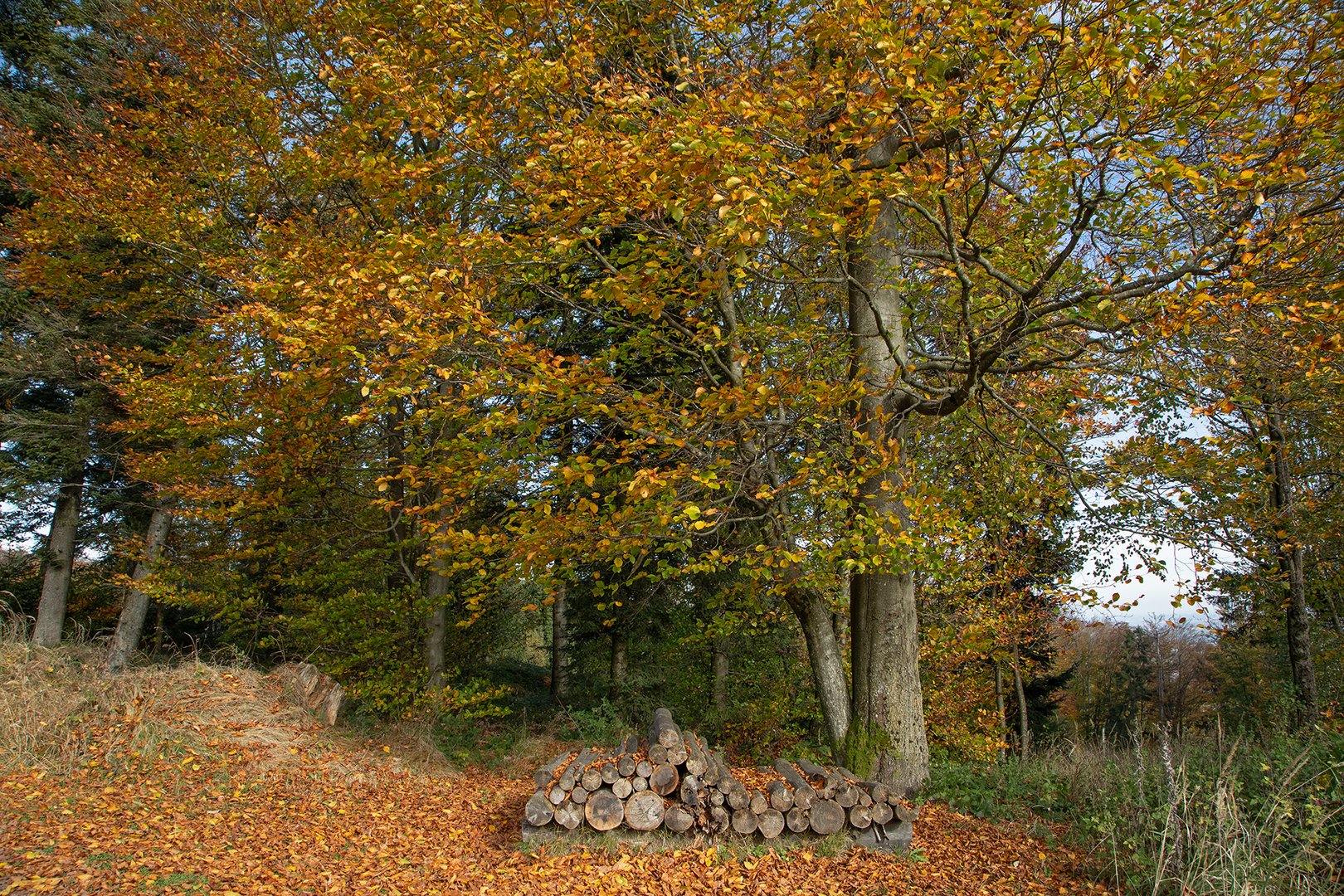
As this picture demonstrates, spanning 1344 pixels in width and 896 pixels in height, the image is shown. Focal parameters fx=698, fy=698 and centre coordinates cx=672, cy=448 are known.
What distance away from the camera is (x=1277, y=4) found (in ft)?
15.6

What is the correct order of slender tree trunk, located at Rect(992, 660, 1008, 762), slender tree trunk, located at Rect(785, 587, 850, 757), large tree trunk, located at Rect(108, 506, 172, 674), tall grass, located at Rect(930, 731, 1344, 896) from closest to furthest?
tall grass, located at Rect(930, 731, 1344, 896)
slender tree trunk, located at Rect(785, 587, 850, 757)
large tree trunk, located at Rect(108, 506, 172, 674)
slender tree trunk, located at Rect(992, 660, 1008, 762)

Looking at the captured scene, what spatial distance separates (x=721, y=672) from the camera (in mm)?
13930

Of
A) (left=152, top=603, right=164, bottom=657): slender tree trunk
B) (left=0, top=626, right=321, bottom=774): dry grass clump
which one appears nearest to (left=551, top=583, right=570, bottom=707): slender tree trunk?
(left=0, top=626, right=321, bottom=774): dry grass clump

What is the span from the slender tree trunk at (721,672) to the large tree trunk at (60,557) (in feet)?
38.4

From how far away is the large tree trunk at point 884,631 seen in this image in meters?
6.49

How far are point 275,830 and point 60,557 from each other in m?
10.5

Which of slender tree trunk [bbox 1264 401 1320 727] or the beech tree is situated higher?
the beech tree

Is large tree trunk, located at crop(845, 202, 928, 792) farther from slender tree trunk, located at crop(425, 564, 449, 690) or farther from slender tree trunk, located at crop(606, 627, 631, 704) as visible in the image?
slender tree trunk, located at crop(425, 564, 449, 690)

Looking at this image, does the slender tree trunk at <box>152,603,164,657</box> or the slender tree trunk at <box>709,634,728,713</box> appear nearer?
the slender tree trunk at <box>152,603,164,657</box>

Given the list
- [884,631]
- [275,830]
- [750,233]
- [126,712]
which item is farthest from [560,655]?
[750,233]

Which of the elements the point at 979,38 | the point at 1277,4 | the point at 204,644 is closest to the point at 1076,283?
the point at 1277,4

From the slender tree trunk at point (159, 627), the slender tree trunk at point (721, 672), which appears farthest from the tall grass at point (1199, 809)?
the slender tree trunk at point (159, 627)

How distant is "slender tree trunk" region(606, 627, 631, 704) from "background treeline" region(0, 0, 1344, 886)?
6 cm

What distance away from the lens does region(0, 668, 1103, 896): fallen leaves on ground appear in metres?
4.71
